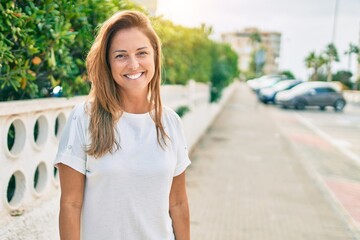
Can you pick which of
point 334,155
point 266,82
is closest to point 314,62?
point 266,82

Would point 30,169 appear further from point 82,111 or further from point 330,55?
point 330,55

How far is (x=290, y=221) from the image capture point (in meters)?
5.21

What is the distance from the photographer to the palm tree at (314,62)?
5588 centimetres

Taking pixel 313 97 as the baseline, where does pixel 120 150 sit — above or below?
above

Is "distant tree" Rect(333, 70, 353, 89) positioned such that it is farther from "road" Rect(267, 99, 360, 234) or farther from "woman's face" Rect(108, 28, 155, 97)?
"woman's face" Rect(108, 28, 155, 97)

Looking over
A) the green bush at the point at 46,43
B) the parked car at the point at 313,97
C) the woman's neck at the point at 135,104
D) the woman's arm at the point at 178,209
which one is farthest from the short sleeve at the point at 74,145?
the parked car at the point at 313,97

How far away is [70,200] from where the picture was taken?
66.5 inches

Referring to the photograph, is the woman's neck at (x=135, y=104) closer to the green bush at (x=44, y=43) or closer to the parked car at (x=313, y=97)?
the green bush at (x=44, y=43)

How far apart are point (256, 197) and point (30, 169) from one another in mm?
3967

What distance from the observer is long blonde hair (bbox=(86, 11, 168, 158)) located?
1684 millimetres

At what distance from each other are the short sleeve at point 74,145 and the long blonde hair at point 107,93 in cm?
3

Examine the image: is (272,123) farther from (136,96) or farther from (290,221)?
(136,96)

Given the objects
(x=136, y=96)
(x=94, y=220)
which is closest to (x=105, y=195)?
(x=94, y=220)

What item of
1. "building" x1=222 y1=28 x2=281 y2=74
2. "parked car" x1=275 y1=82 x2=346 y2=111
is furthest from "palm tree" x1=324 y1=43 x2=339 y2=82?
"building" x1=222 y1=28 x2=281 y2=74
